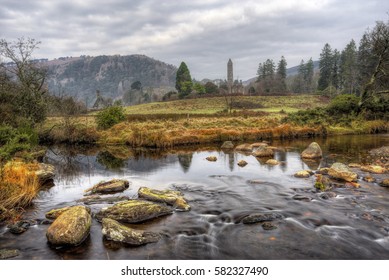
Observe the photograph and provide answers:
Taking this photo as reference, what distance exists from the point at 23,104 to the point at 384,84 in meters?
41.9

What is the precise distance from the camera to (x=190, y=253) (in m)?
8.04

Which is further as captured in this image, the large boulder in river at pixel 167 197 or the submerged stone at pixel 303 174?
the submerged stone at pixel 303 174

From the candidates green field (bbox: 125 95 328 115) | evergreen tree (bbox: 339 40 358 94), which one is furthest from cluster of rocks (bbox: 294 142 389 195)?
evergreen tree (bbox: 339 40 358 94)

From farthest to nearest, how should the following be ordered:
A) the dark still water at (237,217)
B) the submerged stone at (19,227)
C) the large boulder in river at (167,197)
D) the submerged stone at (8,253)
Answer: the large boulder in river at (167,197) < the submerged stone at (19,227) < the dark still water at (237,217) < the submerged stone at (8,253)

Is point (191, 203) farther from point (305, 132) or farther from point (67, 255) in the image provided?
point (305, 132)

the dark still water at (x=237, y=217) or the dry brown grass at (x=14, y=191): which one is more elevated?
the dry brown grass at (x=14, y=191)

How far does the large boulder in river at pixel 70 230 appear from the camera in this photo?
8.35m

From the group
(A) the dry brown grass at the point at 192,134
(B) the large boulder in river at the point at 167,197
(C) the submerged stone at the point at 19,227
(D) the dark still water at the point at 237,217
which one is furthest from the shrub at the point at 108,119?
(C) the submerged stone at the point at 19,227

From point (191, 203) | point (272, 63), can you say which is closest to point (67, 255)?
point (191, 203)

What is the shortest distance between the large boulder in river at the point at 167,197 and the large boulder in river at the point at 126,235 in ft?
8.08

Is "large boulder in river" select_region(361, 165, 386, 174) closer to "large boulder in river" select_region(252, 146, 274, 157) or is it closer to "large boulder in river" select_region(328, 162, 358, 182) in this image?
"large boulder in river" select_region(328, 162, 358, 182)

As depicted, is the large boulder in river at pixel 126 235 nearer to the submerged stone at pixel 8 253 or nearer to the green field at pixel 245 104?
the submerged stone at pixel 8 253

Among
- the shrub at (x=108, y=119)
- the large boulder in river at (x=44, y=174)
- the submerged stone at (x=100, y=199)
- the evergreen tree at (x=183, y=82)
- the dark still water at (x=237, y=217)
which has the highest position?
the evergreen tree at (x=183, y=82)

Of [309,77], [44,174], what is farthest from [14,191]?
[309,77]
